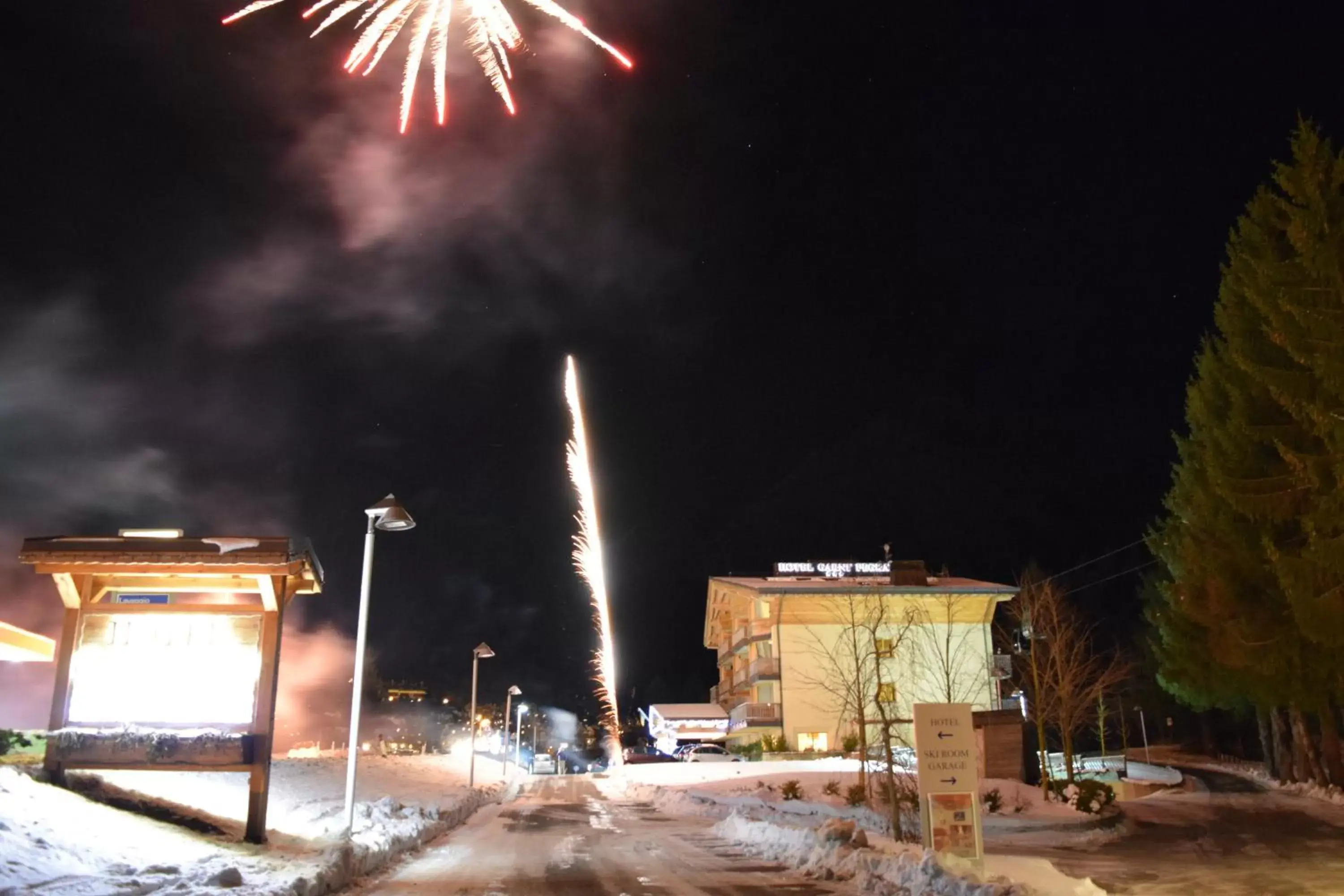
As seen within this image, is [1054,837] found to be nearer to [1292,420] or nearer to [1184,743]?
[1292,420]

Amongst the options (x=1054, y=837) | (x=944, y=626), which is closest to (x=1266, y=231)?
(x=1054, y=837)

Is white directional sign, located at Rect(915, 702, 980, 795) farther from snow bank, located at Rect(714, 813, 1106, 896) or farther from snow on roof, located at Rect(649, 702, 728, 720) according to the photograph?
snow on roof, located at Rect(649, 702, 728, 720)

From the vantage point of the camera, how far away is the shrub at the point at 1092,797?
25.0 metres

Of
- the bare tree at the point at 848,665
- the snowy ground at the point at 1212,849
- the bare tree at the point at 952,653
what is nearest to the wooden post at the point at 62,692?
the bare tree at the point at 848,665

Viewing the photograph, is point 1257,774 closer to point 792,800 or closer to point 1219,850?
point 792,800

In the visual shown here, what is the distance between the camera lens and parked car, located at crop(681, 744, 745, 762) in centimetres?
4853

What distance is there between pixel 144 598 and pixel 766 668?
144ft

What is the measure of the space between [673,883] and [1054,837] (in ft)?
43.4

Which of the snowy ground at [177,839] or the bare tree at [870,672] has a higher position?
the bare tree at [870,672]

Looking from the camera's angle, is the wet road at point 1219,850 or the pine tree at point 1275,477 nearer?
the wet road at point 1219,850

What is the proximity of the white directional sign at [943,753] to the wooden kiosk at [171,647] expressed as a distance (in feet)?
30.4

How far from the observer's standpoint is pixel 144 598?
48.7ft

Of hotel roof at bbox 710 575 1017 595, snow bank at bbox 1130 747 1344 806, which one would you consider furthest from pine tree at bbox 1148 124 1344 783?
hotel roof at bbox 710 575 1017 595

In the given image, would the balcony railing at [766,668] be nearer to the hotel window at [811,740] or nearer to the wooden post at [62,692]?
the hotel window at [811,740]
